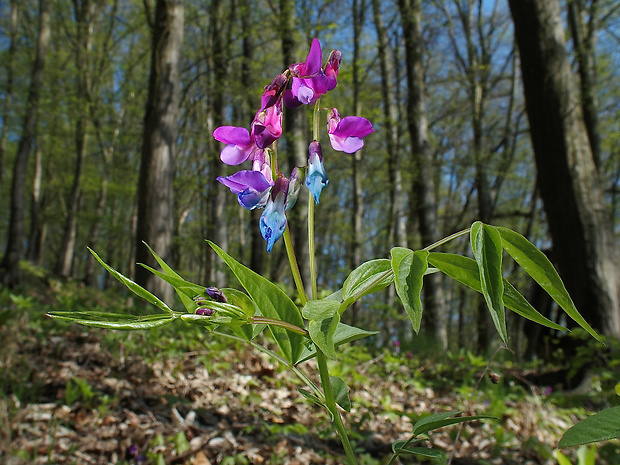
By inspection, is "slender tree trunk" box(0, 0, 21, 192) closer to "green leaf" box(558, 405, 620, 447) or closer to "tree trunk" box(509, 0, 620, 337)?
"tree trunk" box(509, 0, 620, 337)

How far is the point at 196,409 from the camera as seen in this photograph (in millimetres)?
2969

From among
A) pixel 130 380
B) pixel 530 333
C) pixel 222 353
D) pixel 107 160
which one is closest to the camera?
pixel 130 380

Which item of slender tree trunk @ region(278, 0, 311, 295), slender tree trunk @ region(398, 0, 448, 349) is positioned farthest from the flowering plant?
slender tree trunk @ region(398, 0, 448, 349)

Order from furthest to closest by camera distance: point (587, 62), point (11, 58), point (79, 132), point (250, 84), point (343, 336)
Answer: point (79, 132)
point (250, 84)
point (11, 58)
point (587, 62)
point (343, 336)

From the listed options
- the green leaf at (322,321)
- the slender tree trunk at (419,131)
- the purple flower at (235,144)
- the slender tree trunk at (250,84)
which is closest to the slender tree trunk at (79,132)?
the slender tree trunk at (250,84)

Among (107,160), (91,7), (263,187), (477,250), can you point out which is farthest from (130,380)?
(91,7)

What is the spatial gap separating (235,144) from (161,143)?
503cm

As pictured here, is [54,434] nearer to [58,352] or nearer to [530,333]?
[58,352]

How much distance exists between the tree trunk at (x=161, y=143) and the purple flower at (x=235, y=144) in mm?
4467

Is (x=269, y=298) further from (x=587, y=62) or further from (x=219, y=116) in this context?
(x=219, y=116)

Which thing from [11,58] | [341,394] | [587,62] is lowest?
[341,394]

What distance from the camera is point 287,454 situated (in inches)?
102

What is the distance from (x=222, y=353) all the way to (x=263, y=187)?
347cm

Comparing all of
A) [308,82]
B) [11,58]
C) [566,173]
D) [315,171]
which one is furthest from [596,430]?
[11,58]
